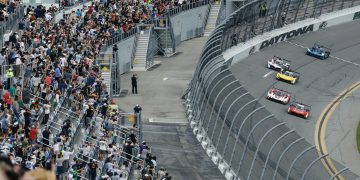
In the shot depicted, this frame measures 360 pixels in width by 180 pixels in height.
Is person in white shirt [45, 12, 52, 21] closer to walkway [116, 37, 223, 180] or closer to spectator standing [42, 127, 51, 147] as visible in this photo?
walkway [116, 37, 223, 180]

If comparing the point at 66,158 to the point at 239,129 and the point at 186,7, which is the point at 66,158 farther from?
the point at 186,7

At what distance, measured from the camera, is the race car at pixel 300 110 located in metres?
39.2

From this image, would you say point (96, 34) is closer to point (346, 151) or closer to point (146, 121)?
point (146, 121)

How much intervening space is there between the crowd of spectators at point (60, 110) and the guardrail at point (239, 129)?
265 cm

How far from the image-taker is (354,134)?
124 ft

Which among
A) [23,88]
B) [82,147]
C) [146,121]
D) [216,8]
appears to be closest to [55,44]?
[146,121]

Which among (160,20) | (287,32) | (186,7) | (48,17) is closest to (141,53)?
(160,20)

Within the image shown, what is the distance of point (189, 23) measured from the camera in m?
59.9

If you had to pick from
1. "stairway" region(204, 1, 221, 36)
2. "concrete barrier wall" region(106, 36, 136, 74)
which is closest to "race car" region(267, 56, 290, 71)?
"concrete barrier wall" region(106, 36, 136, 74)

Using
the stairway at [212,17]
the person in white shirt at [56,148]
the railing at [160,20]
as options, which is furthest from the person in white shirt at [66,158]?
the stairway at [212,17]

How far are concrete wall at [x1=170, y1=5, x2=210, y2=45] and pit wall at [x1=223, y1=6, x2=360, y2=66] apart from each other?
8.61 m

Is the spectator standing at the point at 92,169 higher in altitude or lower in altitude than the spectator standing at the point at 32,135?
lower

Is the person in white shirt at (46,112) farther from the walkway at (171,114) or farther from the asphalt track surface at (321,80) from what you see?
the asphalt track surface at (321,80)

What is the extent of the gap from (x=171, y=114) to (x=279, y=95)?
20.9 ft
